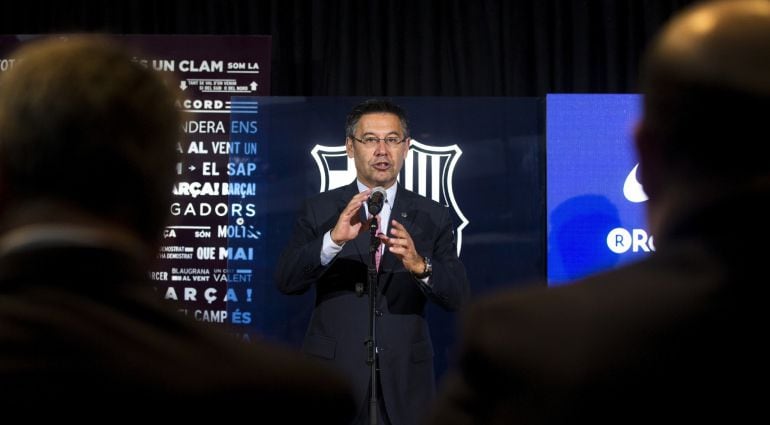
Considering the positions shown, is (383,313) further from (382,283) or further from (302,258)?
(302,258)

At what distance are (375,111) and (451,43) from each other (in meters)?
1.53

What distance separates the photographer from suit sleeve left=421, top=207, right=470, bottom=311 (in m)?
4.40

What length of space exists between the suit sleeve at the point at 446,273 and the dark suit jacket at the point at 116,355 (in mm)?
3612

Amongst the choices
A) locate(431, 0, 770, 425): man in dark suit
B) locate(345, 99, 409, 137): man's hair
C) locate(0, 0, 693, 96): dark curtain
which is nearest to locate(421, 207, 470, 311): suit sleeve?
locate(345, 99, 409, 137): man's hair

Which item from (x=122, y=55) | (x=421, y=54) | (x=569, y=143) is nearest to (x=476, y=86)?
(x=421, y=54)

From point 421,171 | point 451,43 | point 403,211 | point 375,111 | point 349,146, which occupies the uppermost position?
point 451,43

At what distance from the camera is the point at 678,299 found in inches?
29.9

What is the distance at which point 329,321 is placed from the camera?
14.5 feet

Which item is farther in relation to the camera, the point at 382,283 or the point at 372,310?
the point at 382,283

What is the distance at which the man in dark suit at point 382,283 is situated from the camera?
432 centimetres

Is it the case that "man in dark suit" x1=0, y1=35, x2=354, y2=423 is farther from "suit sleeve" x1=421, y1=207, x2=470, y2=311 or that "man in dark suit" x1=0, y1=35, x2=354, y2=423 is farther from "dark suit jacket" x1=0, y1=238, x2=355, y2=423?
"suit sleeve" x1=421, y1=207, x2=470, y2=311

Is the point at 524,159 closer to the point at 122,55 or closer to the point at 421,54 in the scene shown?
the point at 421,54

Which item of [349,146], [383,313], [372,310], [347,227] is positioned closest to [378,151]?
[349,146]

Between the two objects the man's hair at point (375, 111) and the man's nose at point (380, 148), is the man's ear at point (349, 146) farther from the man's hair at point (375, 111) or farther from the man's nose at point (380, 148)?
the man's nose at point (380, 148)
